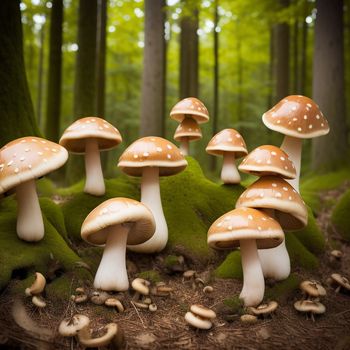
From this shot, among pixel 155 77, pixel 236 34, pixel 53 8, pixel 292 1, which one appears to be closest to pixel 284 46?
pixel 292 1

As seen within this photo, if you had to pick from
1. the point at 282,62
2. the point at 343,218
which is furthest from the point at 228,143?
the point at 282,62

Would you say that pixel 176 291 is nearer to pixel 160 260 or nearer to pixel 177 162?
pixel 160 260

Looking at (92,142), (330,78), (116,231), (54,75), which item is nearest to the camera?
(116,231)

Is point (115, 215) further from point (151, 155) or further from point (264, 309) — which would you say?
point (264, 309)

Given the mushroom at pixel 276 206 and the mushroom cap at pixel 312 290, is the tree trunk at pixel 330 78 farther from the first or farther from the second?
the mushroom cap at pixel 312 290

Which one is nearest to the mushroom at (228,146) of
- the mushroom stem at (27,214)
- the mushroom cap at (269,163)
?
the mushroom cap at (269,163)

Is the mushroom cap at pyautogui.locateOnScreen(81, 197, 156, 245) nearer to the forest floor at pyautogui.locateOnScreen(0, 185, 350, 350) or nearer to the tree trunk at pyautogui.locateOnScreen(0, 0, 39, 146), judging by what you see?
the forest floor at pyautogui.locateOnScreen(0, 185, 350, 350)

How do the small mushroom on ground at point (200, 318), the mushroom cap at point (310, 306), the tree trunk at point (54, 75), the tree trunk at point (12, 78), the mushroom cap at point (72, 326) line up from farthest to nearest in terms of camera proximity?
1. the tree trunk at point (54, 75)
2. the tree trunk at point (12, 78)
3. the mushroom cap at point (310, 306)
4. the small mushroom on ground at point (200, 318)
5. the mushroom cap at point (72, 326)
